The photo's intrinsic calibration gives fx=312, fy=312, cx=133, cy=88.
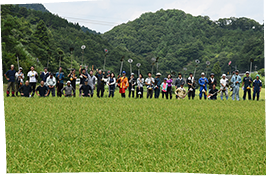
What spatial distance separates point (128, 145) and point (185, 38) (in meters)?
171

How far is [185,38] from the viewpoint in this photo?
17275 cm

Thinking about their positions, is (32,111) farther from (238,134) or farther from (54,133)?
(238,134)

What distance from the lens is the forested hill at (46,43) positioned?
33844 millimetres

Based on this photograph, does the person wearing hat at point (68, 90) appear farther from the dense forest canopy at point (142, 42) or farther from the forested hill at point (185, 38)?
the forested hill at point (185, 38)

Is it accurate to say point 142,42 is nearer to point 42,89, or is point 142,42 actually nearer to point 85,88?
point 85,88

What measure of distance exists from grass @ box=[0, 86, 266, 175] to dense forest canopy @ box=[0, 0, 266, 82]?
21.0 metres

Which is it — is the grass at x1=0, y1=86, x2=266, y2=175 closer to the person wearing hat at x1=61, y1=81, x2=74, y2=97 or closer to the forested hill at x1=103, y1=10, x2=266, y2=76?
the person wearing hat at x1=61, y1=81, x2=74, y2=97

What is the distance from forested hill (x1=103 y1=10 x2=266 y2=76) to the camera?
142m

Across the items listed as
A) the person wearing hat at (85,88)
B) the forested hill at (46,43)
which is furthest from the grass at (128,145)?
the forested hill at (46,43)

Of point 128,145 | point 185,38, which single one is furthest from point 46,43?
point 185,38

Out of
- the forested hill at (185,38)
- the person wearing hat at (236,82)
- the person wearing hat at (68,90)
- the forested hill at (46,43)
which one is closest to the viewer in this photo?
the person wearing hat at (68,90)

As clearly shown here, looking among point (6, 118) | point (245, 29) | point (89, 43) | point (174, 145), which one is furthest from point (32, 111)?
point (245, 29)

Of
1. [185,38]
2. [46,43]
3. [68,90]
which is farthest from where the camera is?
[185,38]

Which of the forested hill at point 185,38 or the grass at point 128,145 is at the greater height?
the forested hill at point 185,38
